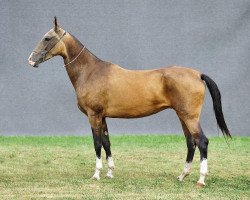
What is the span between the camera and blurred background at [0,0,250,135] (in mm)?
11555

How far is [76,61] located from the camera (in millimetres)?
7941

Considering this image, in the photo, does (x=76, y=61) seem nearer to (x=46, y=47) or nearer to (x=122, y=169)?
(x=46, y=47)

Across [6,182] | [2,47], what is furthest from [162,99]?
[2,47]

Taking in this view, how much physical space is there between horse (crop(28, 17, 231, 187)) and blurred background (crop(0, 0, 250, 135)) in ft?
12.0

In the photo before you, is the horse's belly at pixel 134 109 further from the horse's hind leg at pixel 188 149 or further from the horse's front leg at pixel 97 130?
the horse's hind leg at pixel 188 149

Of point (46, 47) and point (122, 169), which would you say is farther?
point (122, 169)

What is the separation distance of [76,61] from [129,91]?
85 cm

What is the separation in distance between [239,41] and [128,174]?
463 cm

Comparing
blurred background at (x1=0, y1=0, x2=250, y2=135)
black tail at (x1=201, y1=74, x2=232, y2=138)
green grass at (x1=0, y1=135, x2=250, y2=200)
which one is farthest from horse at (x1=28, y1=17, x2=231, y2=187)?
blurred background at (x1=0, y1=0, x2=250, y2=135)

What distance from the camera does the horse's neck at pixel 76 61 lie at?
791 centimetres

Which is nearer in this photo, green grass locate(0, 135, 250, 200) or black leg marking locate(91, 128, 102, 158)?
green grass locate(0, 135, 250, 200)

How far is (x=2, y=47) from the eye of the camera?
11578 millimetres

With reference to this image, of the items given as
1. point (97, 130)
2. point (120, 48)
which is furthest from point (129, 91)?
point (120, 48)

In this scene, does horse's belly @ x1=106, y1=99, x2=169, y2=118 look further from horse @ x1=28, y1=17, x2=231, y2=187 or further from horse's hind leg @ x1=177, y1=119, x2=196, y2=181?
horse's hind leg @ x1=177, y1=119, x2=196, y2=181
